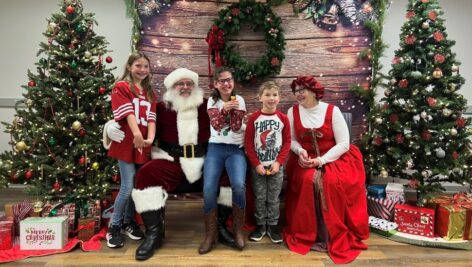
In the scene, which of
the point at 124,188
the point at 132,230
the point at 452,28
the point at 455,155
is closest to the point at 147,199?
the point at 124,188

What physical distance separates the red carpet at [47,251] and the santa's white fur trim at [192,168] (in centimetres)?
94

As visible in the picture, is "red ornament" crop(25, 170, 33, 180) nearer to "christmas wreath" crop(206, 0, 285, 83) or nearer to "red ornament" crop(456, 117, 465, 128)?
"christmas wreath" crop(206, 0, 285, 83)

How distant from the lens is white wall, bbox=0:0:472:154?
412 cm

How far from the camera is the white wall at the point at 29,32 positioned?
4121 mm

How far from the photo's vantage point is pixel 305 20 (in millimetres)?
3752

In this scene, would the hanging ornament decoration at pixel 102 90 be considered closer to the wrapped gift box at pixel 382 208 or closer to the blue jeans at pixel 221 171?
the blue jeans at pixel 221 171

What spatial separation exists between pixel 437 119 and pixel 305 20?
1744 mm

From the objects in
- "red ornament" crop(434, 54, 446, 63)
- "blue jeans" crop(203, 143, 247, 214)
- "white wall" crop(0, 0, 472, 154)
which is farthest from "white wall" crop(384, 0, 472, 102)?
"blue jeans" crop(203, 143, 247, 214)

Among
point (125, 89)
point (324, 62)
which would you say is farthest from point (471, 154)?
point (125, 89)

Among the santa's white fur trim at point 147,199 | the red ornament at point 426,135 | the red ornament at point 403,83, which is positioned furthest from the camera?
the red ornament at point 403,83

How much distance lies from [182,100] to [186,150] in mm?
432

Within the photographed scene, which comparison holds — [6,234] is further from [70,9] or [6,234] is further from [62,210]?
[70,9]

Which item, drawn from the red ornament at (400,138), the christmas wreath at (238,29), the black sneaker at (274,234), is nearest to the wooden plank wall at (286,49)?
the christmas wreath at (238,29)

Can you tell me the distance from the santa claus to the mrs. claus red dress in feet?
1.89
